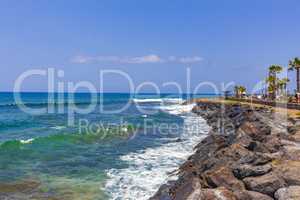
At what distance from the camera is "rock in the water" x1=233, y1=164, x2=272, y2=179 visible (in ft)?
32.5

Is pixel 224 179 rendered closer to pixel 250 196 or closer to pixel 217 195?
pixel 250 196

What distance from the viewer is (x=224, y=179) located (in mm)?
9695

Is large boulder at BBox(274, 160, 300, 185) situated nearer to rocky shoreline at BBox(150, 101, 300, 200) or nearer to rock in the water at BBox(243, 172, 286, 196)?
rocky shoreline at BBox(150, 101, 300, 200)

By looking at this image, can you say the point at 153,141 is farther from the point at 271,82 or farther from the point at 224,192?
the point at 271,82

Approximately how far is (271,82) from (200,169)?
148 feet

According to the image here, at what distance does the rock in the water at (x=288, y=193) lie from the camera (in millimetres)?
7918

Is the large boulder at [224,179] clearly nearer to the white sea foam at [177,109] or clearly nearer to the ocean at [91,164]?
the ocean at [91,164]

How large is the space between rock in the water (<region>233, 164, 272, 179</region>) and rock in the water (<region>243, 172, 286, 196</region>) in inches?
16.9

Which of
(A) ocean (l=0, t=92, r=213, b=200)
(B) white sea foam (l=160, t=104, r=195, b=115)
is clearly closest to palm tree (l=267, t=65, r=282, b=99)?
(B) white sea foam (l=160, t=104, r=195, b=115)

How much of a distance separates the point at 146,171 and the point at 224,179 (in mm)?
6739

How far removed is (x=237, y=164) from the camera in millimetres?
10750

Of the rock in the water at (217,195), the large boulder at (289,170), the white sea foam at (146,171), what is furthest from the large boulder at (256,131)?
the rock in the water at (217,195)

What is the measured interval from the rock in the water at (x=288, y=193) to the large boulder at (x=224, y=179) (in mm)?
1092

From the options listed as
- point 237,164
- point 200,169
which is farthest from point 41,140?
point 237,164
